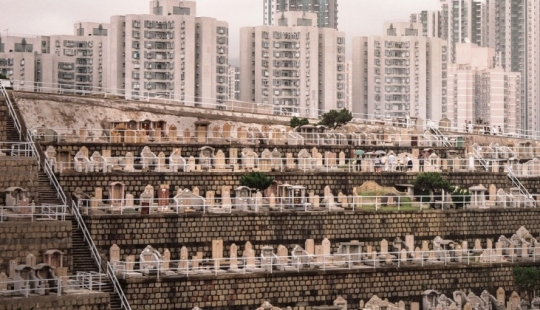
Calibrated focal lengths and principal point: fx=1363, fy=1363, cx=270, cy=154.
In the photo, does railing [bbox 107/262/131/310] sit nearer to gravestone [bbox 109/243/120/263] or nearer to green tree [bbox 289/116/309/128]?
gravestone [bbox 109/243/120/263]

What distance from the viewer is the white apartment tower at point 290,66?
11262cm

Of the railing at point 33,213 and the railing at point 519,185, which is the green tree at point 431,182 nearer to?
the railing at point 519,185

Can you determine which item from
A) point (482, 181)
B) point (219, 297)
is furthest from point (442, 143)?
point (219, 297)

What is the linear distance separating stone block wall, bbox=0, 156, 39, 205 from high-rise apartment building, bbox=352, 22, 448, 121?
223 feet

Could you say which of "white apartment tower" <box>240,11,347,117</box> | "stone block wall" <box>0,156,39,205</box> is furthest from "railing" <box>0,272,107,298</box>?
"white apartment tower" <box>240,11,347,117</box>

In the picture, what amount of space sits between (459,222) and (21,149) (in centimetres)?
2095

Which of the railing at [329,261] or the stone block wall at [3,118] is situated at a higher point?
the stone block wall at [3,118]

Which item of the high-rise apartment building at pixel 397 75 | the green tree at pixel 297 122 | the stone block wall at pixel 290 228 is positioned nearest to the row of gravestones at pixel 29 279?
the stone block wall at pixel 290 228

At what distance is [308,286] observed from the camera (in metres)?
57.7

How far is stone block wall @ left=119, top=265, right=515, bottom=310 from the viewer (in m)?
54.3

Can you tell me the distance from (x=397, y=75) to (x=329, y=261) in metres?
64.4

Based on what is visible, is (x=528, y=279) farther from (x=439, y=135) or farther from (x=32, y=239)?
(x=32, y=239)

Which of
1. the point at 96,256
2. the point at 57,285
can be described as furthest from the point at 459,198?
the point at 57,285

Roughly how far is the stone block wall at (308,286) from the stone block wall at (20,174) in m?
5.85
